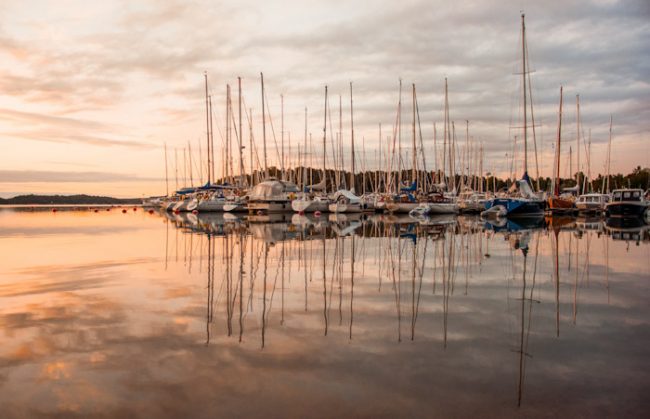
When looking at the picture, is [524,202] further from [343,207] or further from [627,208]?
[343,207]

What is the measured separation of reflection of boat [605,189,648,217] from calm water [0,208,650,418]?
1672 inches

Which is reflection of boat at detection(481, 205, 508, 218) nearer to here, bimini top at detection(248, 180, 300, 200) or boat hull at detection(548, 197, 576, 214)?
boat hull at detection(548, 197, 576, 214)

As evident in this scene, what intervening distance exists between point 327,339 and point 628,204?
55.1 m

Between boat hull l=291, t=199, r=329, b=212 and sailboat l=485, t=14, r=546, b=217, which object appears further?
boat hull l=291, t=199, r=329, b=212

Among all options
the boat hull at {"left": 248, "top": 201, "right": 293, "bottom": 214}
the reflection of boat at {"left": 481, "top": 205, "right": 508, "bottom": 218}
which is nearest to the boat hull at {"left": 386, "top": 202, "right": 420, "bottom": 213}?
the reflection of boat at {"left": 481, "top": 205, "right": 508, "bottom": 218}

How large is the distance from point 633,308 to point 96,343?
10205 mm

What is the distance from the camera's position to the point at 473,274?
15484 mm

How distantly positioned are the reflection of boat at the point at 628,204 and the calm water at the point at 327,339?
4247 centimetres

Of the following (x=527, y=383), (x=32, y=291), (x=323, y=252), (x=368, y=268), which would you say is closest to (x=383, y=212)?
(x=323, y=252)

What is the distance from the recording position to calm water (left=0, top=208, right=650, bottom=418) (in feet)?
19.9

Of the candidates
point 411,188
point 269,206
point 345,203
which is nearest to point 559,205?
point 411,188

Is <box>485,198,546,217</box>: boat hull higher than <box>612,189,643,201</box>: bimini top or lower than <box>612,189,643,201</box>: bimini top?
lower

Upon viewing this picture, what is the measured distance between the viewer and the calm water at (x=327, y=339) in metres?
6.07

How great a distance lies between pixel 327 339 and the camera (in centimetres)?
859
